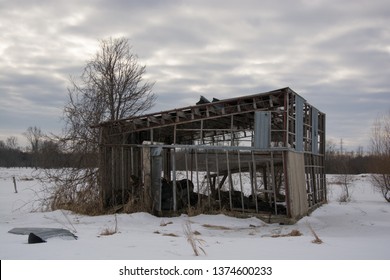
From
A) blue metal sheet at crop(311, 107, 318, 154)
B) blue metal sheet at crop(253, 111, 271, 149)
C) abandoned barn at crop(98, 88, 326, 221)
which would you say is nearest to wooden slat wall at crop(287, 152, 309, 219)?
abandoned barn at crop(98, 88, 326, 221)

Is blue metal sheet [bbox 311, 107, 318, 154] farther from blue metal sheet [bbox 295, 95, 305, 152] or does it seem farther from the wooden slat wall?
blue metal sheet [bbox 295, 95, 305, 152]

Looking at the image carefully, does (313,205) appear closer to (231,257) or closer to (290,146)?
(290,146)

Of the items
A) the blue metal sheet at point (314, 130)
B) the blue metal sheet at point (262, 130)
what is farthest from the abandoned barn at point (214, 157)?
the blue metal sheet at point (314, 130)

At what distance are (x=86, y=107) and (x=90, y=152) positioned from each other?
2.85 m

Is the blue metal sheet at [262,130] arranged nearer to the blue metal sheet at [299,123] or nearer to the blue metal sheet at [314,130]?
the blue metal sheet at [299,123]

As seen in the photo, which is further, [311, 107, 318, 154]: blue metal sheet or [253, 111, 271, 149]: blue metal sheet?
[311, 107, 318, 154]: blue metal sheet

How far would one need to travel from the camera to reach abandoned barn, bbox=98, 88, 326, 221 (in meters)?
15.4

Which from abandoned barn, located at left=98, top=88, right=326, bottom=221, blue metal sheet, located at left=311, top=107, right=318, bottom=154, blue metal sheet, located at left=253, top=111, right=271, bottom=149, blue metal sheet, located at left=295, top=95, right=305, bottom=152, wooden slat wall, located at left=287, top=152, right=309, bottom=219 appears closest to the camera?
wooden slat wall, located at left=287, top=152, right=309, bottom=219

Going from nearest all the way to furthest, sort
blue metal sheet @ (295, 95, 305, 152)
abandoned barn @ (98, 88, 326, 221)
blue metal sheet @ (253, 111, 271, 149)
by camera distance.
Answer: blue metal sheet @ (253, 111, 271, 149) → abandoned barn @ (98, 88, 326, 221) → blue metal sheet @ (295, 95, 305, 152)

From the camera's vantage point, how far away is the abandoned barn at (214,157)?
15.4 m

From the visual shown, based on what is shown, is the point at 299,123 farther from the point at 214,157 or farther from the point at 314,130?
the point at 214,157

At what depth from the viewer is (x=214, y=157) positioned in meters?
16.5

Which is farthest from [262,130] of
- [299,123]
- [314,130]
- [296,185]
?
[314,130]

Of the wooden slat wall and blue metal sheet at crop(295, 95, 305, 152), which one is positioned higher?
blue metal sheet at crop(295, 95, 305, 152)
